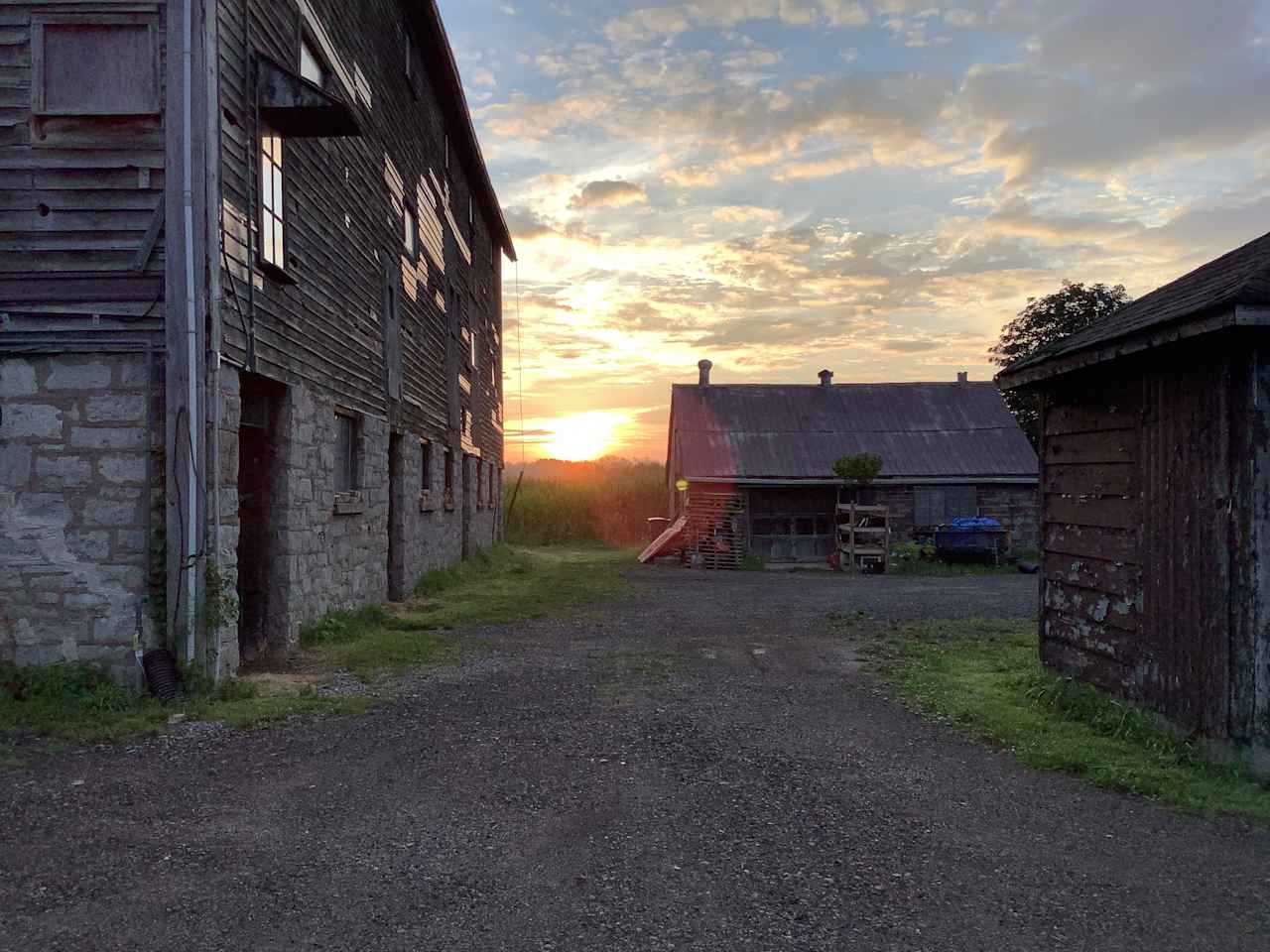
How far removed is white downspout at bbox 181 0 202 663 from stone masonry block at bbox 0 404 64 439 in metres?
1.08

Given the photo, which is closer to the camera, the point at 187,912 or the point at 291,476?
the point at 187,912

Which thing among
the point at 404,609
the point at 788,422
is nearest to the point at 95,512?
the point at 404,609

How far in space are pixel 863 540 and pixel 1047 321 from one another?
65.6 feet

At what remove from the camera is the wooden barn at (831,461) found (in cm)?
2470

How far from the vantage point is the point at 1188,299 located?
589 centimetres

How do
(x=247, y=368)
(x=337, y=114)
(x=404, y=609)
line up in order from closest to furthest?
1. (x=247, y=368)
2. (x=337, y=114)
3. (x=404, y=609)

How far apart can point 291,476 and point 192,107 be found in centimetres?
347

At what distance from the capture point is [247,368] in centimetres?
759

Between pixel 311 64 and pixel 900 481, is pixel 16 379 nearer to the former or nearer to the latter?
pixel 311 64

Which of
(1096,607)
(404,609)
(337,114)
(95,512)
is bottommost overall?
(404,609)

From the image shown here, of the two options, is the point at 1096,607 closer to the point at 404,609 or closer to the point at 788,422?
the point at 404,609

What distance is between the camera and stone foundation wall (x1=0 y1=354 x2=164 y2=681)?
6703 mm

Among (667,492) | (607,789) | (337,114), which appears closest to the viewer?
(607,789)

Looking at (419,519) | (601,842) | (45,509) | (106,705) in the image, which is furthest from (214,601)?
(419,519)
